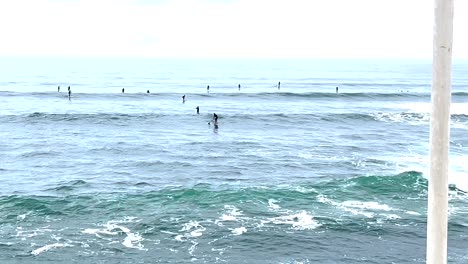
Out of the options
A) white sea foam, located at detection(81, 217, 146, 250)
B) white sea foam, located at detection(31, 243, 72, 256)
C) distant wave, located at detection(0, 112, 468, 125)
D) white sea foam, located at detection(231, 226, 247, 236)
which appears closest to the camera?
white sea foam, located at detection(31, 243, 72, 256)

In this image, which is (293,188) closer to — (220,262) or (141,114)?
(220,262)

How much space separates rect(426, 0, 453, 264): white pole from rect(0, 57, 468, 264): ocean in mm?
→ 21331

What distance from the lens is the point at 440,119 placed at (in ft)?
19.7

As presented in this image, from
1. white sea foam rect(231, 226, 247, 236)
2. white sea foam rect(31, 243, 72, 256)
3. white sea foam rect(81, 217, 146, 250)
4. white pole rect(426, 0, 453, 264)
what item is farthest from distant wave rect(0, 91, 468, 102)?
white pole rect(426, 0, 453, 264)

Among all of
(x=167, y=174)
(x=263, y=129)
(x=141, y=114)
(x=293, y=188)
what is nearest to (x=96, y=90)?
(x=141, y=114)

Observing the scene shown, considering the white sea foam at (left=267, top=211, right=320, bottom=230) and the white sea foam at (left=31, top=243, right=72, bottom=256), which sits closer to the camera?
the white sea foam at (left=31, top=243, right=72, bottom=256)

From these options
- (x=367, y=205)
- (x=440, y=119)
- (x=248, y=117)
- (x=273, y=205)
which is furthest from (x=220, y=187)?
→ (x=248, y=117)

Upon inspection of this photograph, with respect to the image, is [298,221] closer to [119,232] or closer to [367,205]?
[367,205]

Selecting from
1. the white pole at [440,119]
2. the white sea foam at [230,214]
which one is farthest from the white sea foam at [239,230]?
the white pole at [440,119]

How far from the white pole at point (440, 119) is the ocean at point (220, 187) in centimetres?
2133

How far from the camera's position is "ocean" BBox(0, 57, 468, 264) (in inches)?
1118

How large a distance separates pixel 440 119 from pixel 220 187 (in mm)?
35383

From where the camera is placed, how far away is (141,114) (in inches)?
3268

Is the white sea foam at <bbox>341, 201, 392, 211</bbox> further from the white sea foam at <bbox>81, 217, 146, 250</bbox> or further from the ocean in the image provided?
the white sea foam at <bbox>81, 217, 146, 250</bbox>
